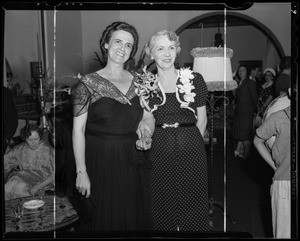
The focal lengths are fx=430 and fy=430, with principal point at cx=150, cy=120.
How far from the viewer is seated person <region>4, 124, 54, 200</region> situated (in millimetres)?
1512

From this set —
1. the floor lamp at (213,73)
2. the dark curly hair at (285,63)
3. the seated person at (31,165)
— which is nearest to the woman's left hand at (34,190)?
the seated person at (31,165)

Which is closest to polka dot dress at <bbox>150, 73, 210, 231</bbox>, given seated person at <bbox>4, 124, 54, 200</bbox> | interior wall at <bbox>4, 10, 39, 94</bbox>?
seated person at <bbox>4, 124, 54, 200</bbox>

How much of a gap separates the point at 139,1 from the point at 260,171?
0.71 metres

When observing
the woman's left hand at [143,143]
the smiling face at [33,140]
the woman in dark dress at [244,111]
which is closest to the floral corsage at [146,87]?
the woman's left hand at [143,143]

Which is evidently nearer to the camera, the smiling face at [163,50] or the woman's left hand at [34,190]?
the smiling face at [163,50]

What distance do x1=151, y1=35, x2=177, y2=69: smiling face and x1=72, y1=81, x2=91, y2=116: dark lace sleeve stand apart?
26cm

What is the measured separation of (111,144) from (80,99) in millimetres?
182

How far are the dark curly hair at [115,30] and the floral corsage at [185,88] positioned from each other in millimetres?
182

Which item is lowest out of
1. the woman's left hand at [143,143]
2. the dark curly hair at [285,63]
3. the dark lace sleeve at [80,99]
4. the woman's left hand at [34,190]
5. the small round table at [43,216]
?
the small round table at [43,216]

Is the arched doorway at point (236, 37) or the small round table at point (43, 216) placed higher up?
the arched doorway at point (236, 37)

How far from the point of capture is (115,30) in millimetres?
1430

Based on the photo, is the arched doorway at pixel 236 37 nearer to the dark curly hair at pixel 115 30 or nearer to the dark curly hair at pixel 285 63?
the dark curly hair at pixel 285 63

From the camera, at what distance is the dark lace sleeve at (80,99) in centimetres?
143

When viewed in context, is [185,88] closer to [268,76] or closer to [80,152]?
[268,76]
